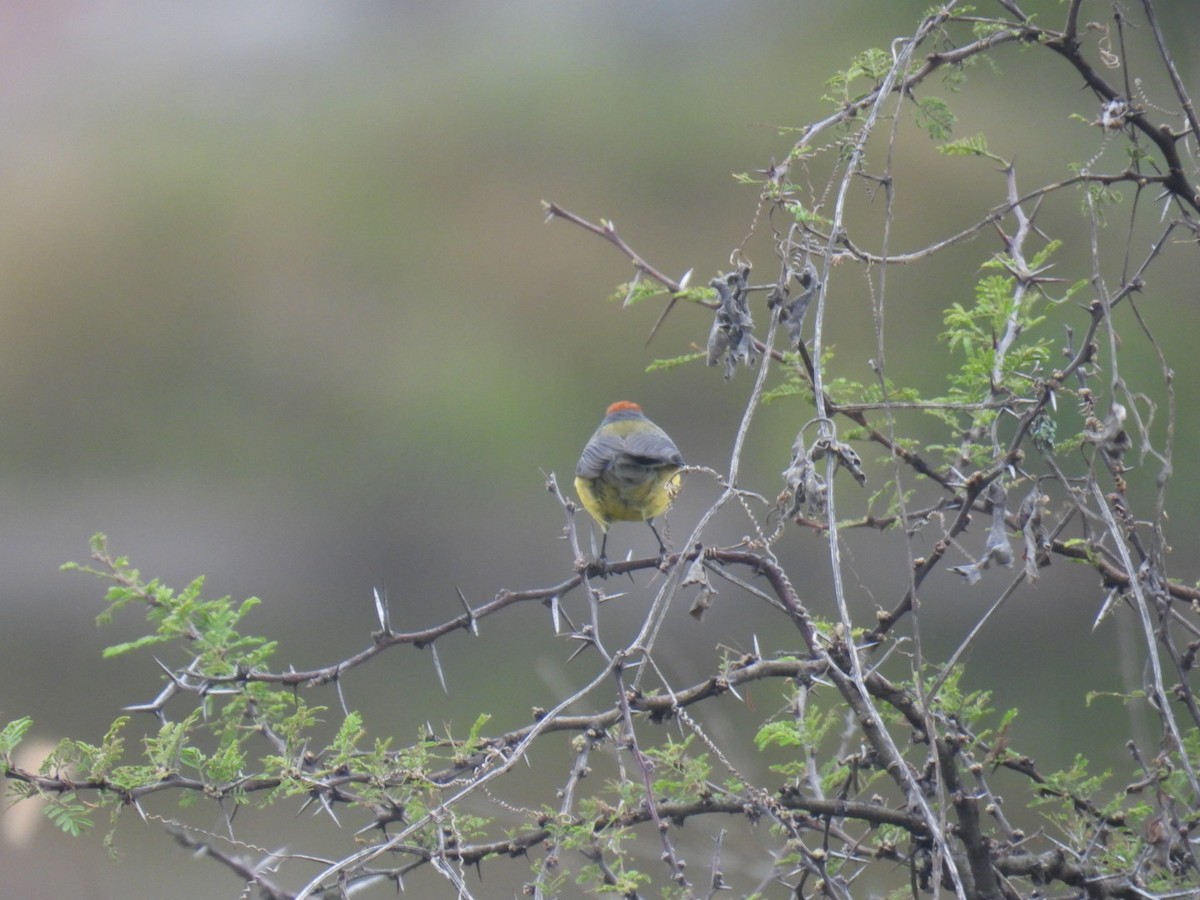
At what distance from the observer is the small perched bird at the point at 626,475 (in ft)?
10.7

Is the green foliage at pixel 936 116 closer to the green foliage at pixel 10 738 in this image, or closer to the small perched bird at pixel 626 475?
the small perched bird at pixel 626 475

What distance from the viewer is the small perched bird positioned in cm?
325

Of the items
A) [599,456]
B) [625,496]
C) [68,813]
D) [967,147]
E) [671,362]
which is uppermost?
[967,147]

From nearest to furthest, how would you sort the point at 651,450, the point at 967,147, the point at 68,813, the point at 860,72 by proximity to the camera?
the point at 68,813, the point at 860,72, the point at 967,147, the point at 651,450

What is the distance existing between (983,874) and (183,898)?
3.99 metres

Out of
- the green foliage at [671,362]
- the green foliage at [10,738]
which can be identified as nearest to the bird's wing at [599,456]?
the green foliage at [671,362]

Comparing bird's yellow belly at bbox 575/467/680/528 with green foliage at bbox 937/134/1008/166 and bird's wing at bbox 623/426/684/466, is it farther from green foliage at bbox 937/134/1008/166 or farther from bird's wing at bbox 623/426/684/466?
green foliage at bbox 937/134/1008/166

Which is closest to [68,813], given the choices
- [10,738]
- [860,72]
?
[10,738]

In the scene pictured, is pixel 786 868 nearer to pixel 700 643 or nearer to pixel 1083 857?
pixel 1083 857

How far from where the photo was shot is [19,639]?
6895 millimetres

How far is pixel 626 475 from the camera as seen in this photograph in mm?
3277

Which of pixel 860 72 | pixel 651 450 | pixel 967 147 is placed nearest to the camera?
pixel 860 72

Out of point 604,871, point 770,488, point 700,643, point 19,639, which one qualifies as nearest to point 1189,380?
point 770,488

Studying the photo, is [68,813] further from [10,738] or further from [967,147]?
[967,147]
